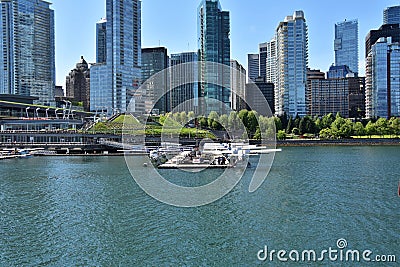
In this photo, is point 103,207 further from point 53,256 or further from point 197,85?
point 197,85

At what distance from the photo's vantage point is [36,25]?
17138 cm

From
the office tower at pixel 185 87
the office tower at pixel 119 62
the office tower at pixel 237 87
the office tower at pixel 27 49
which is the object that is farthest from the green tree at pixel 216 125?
the office tower at pixel 27 49

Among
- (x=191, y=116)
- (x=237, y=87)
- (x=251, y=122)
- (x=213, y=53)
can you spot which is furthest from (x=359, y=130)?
(x=213, y=53)

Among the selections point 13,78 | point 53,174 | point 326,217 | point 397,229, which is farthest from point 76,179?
point 13,78

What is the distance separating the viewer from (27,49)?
165 m

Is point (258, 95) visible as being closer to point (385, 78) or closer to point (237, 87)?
point (237, 87)

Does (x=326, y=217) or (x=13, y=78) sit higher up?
(x=13, y=78)

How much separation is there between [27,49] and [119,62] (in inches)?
1724

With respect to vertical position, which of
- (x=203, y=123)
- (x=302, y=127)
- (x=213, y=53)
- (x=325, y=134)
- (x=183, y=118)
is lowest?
(x=325, y=134)

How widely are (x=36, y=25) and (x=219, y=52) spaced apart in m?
81.7

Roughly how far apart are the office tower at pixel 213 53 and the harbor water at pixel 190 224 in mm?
97264

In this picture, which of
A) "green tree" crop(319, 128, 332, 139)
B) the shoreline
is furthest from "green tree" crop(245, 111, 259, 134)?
"green tree" crop(319, 128, 332, 139)

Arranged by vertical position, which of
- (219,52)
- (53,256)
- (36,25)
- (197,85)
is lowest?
(53,256)

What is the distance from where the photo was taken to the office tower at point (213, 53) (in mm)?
133250
